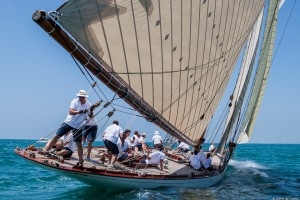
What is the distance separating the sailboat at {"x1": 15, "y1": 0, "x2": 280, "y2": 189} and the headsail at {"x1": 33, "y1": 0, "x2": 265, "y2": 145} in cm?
3

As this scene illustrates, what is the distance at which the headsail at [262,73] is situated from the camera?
19297mm

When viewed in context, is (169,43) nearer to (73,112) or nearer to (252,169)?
(73,112)

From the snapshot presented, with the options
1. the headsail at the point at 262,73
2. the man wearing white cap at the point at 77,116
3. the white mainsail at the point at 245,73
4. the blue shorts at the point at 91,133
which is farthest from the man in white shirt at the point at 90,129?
the headsail at the point at 262,73

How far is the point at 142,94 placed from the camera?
12.8 meters

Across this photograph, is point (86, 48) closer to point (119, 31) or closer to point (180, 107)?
point (119, 31)

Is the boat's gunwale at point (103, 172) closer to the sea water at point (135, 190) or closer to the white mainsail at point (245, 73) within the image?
the sea water at point (135, 190)

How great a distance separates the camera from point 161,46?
40.0 feet

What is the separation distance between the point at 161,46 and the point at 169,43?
14.9 inches

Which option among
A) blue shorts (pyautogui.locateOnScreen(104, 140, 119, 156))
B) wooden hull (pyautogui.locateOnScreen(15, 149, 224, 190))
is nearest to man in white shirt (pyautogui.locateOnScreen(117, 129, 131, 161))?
blue shorts (pyautogui.locateOnScreen(104, 140, 119, 156))

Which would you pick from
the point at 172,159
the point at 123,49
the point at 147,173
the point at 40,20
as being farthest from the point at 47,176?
the point at 40,20

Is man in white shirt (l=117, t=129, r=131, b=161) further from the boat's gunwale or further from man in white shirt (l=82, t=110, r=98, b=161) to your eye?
the boat's gunwale

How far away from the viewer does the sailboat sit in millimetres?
10125

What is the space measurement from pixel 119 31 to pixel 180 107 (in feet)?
17.3

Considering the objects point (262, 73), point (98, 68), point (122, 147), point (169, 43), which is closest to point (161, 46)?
point (169, 43)
